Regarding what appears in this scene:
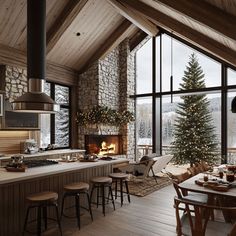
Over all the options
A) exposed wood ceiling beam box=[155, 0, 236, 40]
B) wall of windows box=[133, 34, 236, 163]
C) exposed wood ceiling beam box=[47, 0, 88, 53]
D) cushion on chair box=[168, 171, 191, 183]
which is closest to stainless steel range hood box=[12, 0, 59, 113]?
exposed wood ceiling beam box=[47, 0, 88, 53]

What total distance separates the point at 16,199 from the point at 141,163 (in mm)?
3891

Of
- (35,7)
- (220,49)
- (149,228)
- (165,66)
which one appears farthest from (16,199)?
(165,66)

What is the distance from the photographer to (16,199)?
3738 millimetres

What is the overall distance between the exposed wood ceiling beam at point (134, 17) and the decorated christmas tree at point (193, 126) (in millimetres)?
1880

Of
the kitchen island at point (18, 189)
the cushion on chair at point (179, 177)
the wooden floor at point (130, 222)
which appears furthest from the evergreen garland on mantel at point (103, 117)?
the cushion on chair at point (179, 177)

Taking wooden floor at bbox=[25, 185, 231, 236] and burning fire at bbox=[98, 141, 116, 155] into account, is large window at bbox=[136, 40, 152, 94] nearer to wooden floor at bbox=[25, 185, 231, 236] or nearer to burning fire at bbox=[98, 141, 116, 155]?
burning fire at bbox=[98, 141, 116, 155]

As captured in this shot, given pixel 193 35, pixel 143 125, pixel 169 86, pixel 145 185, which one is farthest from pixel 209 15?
pixel 143 125

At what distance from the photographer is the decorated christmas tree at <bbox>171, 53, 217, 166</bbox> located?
359 inches

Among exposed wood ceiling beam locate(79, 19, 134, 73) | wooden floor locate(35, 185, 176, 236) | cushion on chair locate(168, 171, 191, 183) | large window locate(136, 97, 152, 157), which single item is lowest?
wooden floor locate(35, 185, 176, 236)

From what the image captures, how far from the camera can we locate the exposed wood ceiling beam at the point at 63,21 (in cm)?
671

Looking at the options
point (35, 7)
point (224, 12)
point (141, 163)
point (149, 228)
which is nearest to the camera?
point (224, 12)

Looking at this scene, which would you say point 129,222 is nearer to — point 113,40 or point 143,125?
point 143,125

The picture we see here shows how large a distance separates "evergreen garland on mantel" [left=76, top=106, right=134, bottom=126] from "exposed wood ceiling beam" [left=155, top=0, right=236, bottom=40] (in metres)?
4.72

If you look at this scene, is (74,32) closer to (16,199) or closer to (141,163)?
(141,163)
